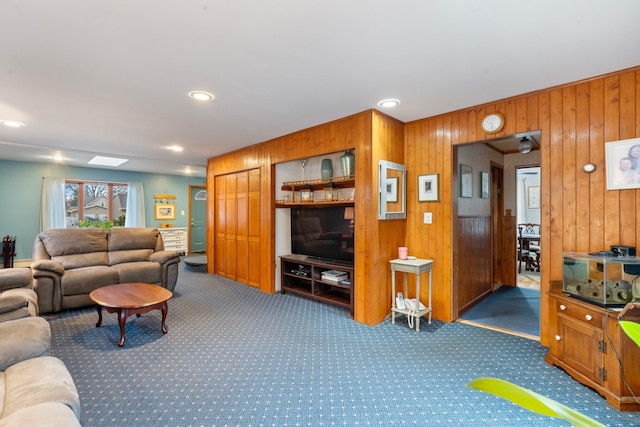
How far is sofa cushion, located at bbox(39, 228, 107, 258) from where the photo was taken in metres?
4.29

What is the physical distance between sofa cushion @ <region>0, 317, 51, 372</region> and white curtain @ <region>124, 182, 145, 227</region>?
688 centimetres

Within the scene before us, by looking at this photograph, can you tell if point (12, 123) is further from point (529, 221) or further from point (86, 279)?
point (529, 221)

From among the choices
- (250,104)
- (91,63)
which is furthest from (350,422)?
(91,63)

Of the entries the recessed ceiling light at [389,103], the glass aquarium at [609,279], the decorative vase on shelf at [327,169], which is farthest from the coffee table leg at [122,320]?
the glass aquarium at [609,279]

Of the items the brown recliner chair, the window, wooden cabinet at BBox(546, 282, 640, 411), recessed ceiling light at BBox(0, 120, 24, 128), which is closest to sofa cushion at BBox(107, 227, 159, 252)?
the brown recliner chair

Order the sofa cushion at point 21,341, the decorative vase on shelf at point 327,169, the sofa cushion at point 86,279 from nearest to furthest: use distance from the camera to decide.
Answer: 1. the sofa cushion at point 21,341
2. the sofa cushion at point 86,279
3. the decorative vase on shelf at point 327,169

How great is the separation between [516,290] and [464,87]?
3634 millimetres

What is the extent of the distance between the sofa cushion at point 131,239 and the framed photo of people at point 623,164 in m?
5.79

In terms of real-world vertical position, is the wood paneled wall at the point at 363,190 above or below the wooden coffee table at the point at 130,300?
above

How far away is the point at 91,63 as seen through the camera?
2320mm

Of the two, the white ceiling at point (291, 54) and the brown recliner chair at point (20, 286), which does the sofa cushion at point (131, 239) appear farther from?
the white ceiling at point (291, 54)

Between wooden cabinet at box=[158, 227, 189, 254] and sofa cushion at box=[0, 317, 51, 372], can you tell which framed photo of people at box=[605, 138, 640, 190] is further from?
wooden cabinet at box=[158, 227, 189, 254]

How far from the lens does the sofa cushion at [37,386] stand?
1364 mm

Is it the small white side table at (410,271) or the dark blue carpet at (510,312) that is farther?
the dark blue carpet at (510,312)
